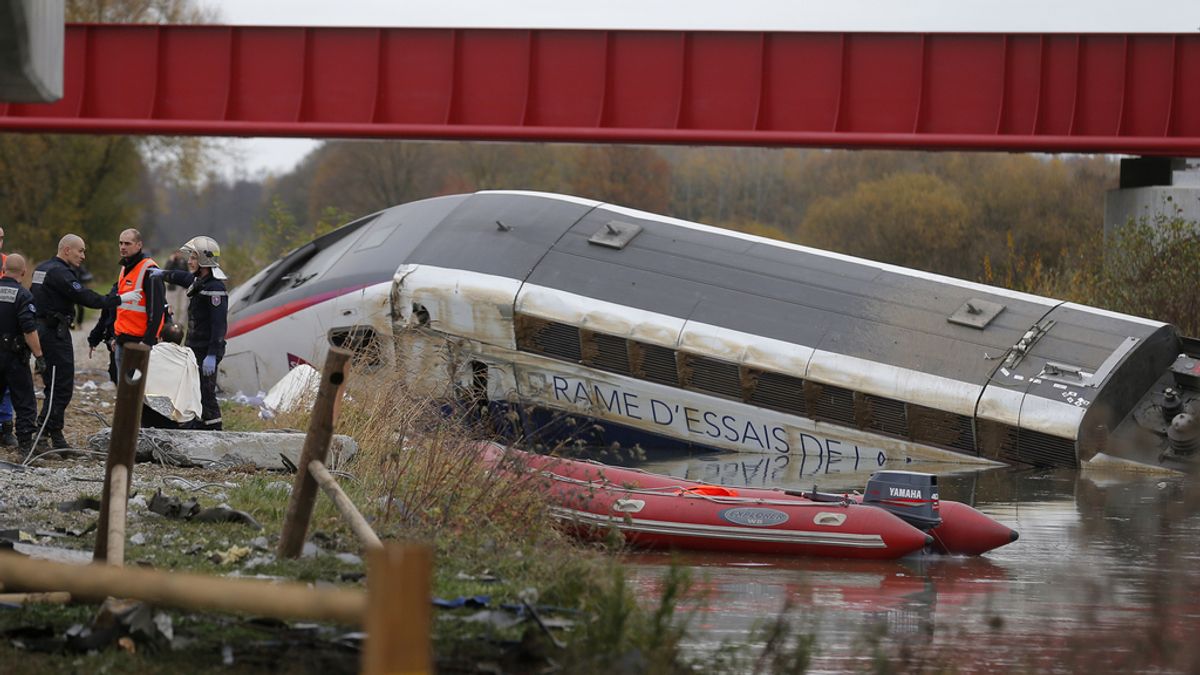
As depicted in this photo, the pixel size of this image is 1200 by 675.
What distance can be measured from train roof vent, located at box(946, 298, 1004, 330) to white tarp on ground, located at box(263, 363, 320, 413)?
26.7 feet

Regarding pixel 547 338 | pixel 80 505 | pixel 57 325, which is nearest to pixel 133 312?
pixel 57 325

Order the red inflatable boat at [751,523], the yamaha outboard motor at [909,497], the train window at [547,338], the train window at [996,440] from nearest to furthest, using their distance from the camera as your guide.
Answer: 1. the red inflatable boat at [751,523]
2. the yamaha outboard motor at [909,497]
3. the train window at [996,440]
4. the train window at [547,338]

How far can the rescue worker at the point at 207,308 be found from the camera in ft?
47.9

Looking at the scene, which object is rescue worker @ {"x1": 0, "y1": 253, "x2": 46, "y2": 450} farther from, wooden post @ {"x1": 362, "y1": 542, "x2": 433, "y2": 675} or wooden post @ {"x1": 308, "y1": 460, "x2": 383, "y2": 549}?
wooden post @ {"x1": 362, "y1": 542, "x2": 433, "y2": 675}

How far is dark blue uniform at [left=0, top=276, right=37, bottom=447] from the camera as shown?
42.1 feet

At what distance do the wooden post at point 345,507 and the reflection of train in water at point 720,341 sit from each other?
956cm

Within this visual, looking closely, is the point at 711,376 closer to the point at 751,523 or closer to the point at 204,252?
the point at 204,252

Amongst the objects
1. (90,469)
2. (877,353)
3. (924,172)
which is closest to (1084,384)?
(877,353)

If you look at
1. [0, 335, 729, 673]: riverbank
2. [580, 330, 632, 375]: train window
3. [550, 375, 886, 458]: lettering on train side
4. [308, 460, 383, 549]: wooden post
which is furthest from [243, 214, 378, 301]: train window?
[308, 460, 383, 549]: wooden post

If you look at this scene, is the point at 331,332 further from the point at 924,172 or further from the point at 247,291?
the point at 924,172

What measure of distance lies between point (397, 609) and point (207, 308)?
11.7 m

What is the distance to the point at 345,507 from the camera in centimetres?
669

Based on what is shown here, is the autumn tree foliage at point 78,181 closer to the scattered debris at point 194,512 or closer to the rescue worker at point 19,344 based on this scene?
the rescue worker at point 19,344

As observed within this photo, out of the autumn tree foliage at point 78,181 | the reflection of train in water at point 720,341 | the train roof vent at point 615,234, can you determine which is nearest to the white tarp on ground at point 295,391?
the reflection of train in water at point 720,341
